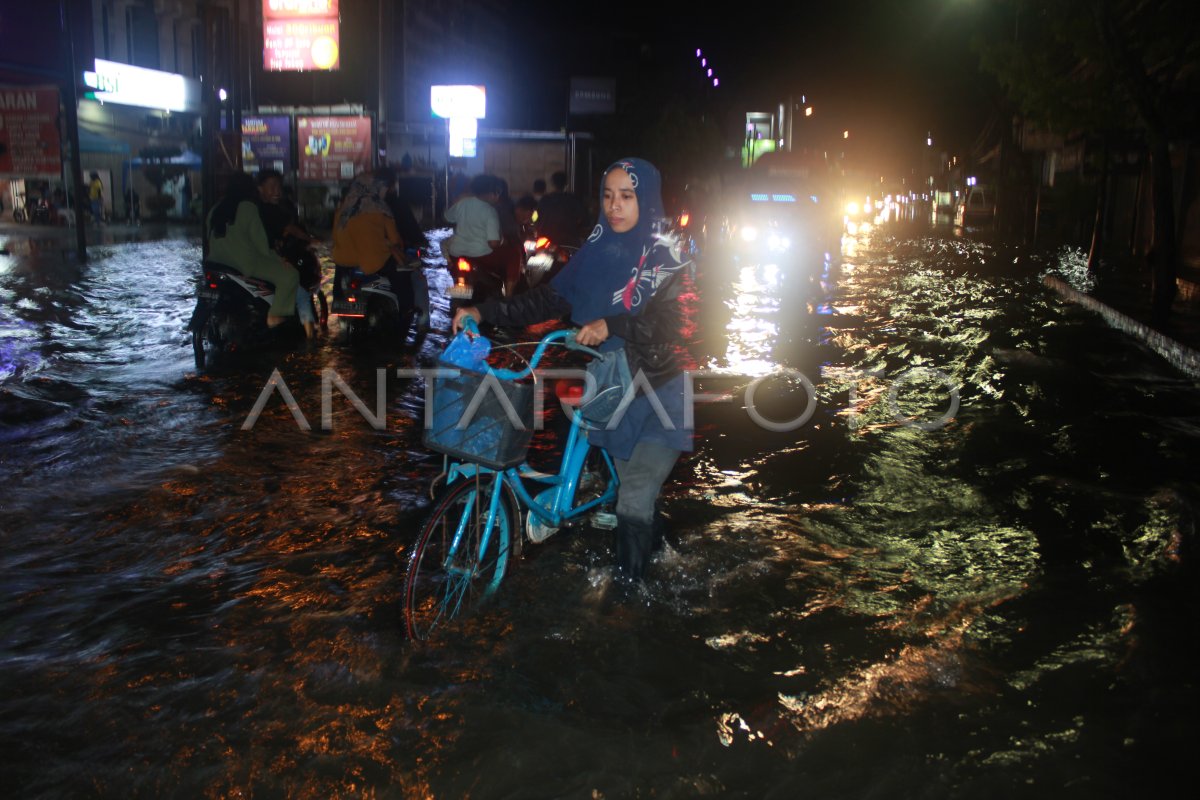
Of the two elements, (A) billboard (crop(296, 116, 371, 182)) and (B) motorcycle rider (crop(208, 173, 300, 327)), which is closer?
(B) motorcycle rider (crop(208, 173, 300, 327))

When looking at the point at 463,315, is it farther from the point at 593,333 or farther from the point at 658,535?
the point at 658,535

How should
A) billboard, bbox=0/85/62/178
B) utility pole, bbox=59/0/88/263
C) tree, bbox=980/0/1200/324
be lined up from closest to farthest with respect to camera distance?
tree, bbox=980/0/1200/324, billboard, bbox=0/85/62/178, utility pole, bbox=59/0/88/263

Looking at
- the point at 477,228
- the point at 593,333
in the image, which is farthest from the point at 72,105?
the point at 593,333

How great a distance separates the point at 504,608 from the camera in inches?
192

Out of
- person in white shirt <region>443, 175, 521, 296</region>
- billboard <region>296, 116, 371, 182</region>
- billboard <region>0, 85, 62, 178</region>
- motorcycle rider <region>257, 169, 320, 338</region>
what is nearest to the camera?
motorcycle rider <region>257, 169, 320, 338</region>

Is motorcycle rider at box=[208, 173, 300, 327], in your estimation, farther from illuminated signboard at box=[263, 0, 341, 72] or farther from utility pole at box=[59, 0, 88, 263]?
illuminated signboard at box=[263, 0, 341, 72]

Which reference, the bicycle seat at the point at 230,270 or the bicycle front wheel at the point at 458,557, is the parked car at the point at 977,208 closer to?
the bicycle seat at the point at 230,270

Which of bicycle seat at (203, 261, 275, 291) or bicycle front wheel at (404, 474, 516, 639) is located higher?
bicycle seat at (203, 261, 275, 291)

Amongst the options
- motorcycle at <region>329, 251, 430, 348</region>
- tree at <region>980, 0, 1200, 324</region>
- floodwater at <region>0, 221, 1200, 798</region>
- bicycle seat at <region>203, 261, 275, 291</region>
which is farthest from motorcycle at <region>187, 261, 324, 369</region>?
tree at <region>980, 0, 1200, 324</region>

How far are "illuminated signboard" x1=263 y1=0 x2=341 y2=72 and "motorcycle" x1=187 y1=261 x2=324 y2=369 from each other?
117 feet

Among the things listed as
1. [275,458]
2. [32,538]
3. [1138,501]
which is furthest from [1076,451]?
→ [32,538]

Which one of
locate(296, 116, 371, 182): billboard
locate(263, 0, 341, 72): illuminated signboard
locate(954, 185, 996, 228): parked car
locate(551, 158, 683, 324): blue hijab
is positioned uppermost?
locate(263, 0, 341, 72): illuminated signboard

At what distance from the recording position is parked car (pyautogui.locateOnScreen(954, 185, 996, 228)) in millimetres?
48938

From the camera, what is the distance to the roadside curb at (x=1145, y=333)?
12.1 metres
